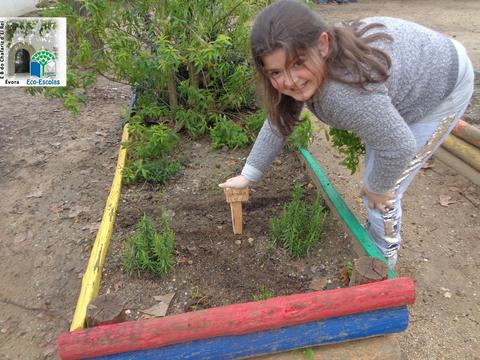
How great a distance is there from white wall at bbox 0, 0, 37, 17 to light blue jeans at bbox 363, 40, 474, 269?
29.2 feet

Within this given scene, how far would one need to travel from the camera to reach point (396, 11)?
33.7 ft

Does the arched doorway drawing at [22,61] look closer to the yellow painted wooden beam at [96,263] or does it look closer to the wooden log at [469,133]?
the yellow painted wooden beam at [96,263]

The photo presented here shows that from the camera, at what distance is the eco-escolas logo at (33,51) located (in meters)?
3.25

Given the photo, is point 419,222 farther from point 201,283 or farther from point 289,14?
point 289,14

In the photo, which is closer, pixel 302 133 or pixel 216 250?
pixel 216 250

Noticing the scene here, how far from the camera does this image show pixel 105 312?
159 centimetres

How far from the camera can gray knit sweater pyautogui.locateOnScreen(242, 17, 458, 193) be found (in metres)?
1.49

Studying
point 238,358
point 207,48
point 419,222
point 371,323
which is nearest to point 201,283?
point 238,358

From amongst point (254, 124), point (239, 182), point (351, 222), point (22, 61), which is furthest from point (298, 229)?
point (22, 61)

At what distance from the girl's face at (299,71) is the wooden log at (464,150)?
7.86ft

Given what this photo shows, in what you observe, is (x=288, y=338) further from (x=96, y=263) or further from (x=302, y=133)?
(x=302, y=133)

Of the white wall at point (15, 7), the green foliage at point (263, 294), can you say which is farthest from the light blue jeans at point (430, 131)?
the white wall at point (15, 7)

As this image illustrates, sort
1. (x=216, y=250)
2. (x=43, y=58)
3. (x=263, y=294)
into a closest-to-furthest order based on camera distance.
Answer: (x=263, y=294)
(x=216, y=250)
(x=43, y=58)

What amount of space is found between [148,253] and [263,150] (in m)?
0.80
